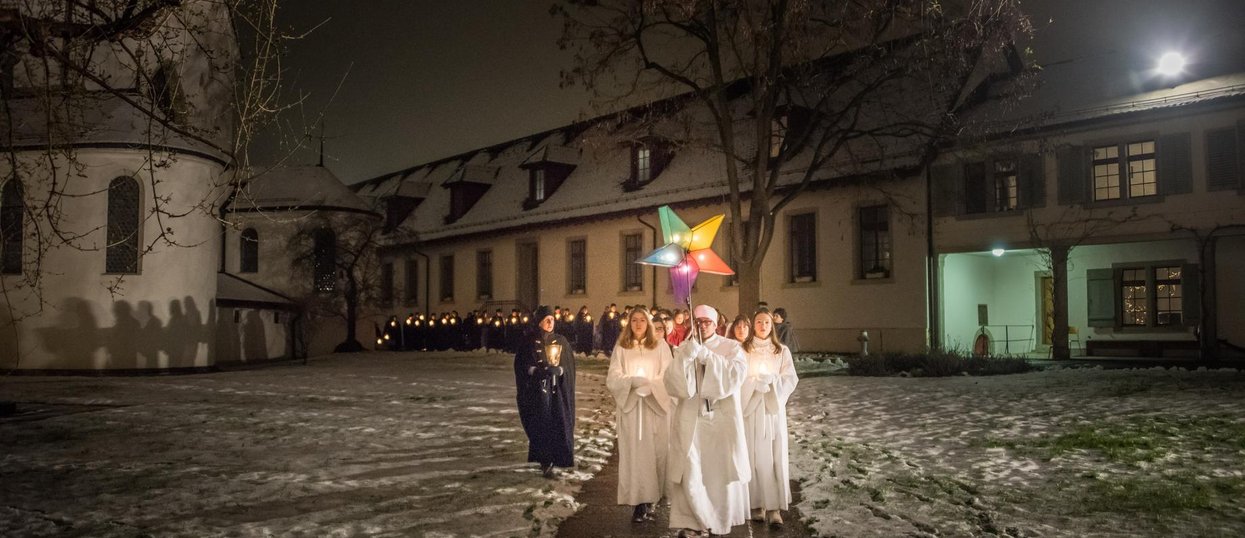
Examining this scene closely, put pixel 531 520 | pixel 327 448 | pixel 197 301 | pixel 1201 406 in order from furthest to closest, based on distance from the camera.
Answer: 1. pixel 197 301
2. pixel 1201 406
3. pixel 327 448
4. pixel 531 520

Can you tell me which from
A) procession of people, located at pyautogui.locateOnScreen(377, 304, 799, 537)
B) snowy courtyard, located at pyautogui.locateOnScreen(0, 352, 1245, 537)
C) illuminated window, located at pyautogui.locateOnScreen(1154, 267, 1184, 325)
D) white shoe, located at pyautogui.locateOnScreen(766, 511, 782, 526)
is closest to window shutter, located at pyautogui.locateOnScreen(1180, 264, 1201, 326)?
illuminated window, located at pyautogui.locateOnScreen(1154, 267, 1184, 325)

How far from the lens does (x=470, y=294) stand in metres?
42.0

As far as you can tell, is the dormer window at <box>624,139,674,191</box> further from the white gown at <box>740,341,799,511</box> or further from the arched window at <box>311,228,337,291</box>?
the white gown at <box>740,341,799,511</box>

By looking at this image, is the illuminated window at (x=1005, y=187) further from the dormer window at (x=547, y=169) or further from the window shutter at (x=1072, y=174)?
the dormer window at (x=547, y=169)

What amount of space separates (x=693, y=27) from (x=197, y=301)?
14.8 m

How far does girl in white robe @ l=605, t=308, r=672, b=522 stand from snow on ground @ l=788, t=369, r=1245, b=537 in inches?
54.0

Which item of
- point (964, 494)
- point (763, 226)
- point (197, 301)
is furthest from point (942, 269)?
point (197, 301)

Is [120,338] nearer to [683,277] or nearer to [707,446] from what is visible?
[683,277]

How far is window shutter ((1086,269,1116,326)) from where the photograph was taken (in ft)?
82.6

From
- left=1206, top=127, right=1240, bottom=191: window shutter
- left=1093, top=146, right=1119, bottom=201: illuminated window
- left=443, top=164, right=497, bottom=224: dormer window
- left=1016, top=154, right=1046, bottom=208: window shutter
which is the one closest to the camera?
left=1206, top=127, right=1240, bottom=191: window shutter

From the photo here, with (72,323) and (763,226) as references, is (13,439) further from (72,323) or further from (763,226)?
(763,226)

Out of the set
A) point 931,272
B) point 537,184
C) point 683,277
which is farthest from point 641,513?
point 537,184

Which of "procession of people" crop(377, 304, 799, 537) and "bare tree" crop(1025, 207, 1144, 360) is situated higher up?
"bare tree" crop(1025, 207, 1144, 360)

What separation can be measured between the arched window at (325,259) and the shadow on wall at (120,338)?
51.5ft
